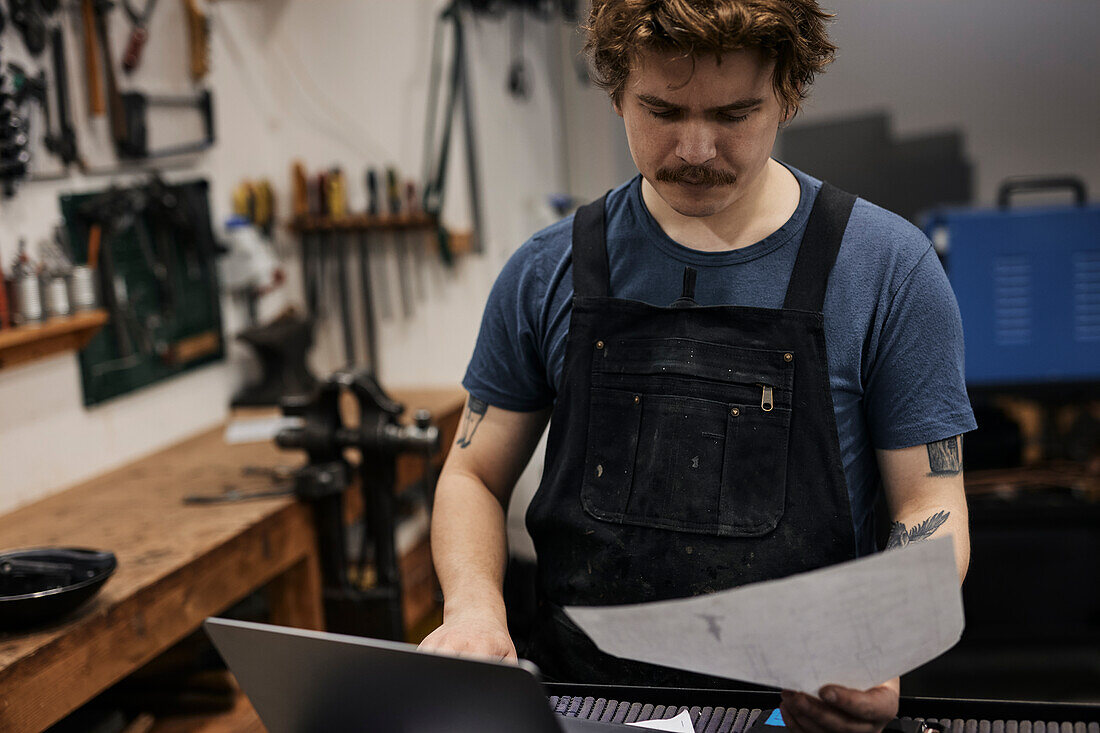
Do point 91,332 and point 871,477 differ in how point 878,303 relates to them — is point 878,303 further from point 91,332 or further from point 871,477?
point 91,332

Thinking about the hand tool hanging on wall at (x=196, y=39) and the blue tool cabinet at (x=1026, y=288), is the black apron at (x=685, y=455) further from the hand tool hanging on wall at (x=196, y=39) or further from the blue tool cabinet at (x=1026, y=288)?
the hand tool hanging on wall at (x=196, y=39)

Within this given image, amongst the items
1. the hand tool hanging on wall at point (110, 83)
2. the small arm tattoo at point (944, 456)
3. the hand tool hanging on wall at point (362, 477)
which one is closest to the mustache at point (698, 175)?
the small arm tattoo at point (944, 456)

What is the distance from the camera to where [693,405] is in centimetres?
122

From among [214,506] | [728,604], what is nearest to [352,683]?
[728,604]

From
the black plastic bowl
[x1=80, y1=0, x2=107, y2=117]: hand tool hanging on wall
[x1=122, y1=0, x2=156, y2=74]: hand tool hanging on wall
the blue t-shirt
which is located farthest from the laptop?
[x1=122, y1=0, x2=156, y2=74]: hand tool hanging on wall

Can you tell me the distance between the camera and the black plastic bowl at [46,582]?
1571 millimetres

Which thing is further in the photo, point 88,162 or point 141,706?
point 88,162

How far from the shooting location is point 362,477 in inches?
90.8

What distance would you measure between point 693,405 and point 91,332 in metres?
1.68

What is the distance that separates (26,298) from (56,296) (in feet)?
0.29

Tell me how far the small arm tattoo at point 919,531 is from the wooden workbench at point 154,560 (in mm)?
1264

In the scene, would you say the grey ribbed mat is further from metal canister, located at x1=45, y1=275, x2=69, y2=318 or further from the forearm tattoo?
metal canister, located at x1=45, y1=275, x2=69, y2=318

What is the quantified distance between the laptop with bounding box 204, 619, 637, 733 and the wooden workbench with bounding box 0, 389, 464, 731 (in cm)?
85

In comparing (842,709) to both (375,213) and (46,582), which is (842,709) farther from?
(375,213)
